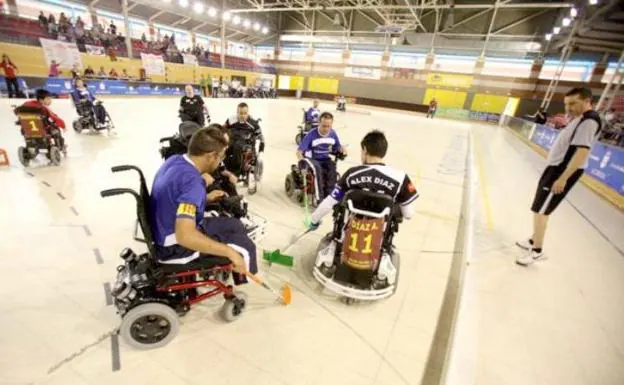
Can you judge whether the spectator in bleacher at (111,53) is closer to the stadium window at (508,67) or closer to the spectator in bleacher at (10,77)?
the spectator in bleacher at (10,77)

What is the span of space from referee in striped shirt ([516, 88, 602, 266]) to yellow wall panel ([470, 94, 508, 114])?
→ 2548 cm

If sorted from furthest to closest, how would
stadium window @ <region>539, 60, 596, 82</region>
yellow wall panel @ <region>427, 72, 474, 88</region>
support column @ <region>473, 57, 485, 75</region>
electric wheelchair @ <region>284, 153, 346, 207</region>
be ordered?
yellow wall panel @ <region>427, 72, 474, 88</region> < support column @ <region>473, 57, 485, 75</region> < stadium window @ <region>539, 60, 596, 82</region> < electric wheelchair @ <region>284, 153, 346, 207</region>

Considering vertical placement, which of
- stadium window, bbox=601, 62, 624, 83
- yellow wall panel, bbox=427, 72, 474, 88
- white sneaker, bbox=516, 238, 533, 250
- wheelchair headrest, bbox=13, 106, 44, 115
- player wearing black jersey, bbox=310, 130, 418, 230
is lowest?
white sneaker, bbox=516, 238, 533, 250

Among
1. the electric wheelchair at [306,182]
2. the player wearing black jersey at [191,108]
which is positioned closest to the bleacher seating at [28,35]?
the player wearing black jersey at [191,108]

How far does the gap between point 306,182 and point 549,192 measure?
2728mm

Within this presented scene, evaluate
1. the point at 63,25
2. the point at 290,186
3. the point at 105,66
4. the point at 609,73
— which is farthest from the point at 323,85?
the point at 290,186

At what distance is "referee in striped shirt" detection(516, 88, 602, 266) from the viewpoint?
2.69m

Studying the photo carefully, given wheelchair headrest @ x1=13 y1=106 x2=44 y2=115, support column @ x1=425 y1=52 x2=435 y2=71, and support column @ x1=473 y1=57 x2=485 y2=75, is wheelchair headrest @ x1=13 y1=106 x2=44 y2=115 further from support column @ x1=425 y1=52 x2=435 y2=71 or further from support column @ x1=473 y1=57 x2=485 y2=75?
support column @ x1=473 y1=57 x2=485 y2=75

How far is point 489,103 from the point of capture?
2434cm

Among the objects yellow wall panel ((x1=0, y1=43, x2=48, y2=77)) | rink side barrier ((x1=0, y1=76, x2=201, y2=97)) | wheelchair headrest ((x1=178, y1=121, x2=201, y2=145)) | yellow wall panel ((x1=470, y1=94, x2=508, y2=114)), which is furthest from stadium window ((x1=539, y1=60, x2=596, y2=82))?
yellow wall panel ((x1=0, y1=43, x2=48, y2=77))

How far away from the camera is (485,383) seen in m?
1.83

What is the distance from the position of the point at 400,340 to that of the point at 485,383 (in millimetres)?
541

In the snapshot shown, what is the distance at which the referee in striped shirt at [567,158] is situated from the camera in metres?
2.69

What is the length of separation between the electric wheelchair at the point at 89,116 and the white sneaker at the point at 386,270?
763cm
